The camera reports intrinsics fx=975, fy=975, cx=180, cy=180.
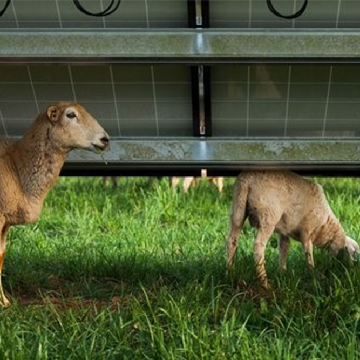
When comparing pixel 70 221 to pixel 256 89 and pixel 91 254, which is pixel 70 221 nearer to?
pixel 91 254

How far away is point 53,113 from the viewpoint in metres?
5.31

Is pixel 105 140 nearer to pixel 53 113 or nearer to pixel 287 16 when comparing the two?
pixel 53 113

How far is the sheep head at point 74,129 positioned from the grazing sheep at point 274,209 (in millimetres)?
1064

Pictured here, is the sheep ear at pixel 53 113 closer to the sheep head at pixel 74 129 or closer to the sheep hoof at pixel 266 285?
the sheep head at pixel 74 129

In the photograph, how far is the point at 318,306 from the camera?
5156mm

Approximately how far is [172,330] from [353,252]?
7.46 feet

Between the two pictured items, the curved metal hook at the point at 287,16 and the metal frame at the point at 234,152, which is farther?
the metal frame at the point at 234,152

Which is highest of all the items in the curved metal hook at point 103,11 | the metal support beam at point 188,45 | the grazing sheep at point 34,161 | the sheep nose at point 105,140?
the curved metal hook at point 103,11

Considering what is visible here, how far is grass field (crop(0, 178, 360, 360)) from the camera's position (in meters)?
4.68

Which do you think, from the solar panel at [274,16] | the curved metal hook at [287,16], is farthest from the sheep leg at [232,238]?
the curved metal hook at [287,16]

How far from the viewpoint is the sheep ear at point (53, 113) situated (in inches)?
208

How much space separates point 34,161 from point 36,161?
0.01 m

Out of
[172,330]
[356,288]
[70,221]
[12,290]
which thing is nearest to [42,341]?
[172,330]

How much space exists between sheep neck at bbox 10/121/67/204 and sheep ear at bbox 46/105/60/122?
132 millimetres
